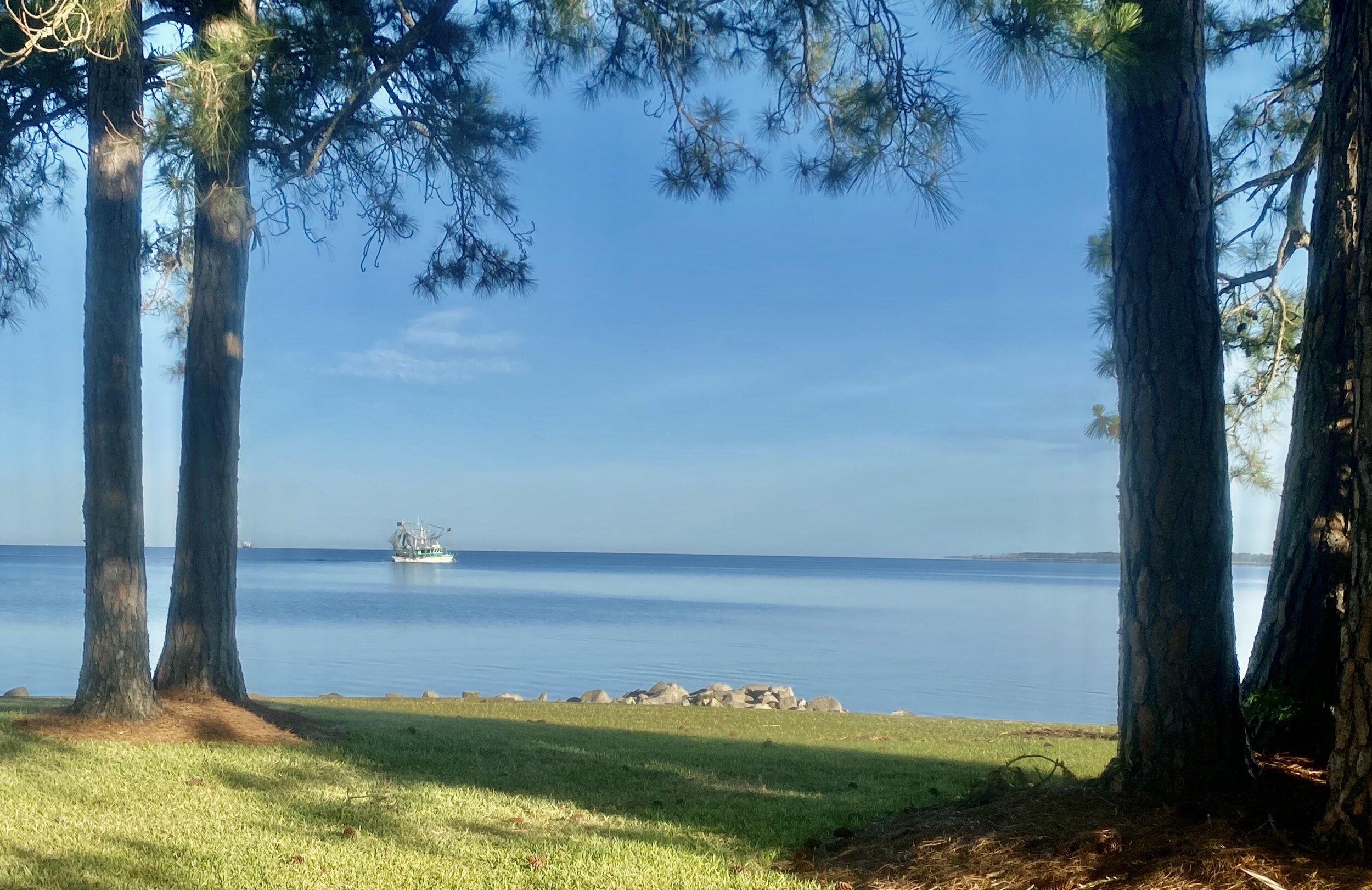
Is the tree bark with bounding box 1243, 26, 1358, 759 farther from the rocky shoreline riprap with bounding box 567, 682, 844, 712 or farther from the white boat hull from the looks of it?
the white boat hull

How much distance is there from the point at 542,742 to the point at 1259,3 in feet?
25.5

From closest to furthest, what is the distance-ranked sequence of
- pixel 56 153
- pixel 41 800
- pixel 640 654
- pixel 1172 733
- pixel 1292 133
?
pixel 1172 733 < pixel 41 800 < pixel 1292 133 < pixel 56 153 < pixel 640 654

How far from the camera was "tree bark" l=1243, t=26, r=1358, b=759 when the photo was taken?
14.1 feet

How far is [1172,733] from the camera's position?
394 centimetres

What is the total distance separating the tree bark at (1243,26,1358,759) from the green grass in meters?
1.75

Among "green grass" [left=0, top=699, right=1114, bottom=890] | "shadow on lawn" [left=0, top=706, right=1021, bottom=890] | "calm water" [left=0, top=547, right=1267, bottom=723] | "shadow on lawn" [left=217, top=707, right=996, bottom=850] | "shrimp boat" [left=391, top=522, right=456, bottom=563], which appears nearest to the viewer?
"green grass" [left=0, top=699, right=1114, bottom=890]

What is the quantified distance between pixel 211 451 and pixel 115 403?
100cm

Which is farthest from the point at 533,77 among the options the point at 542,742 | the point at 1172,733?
the point at 1172,733

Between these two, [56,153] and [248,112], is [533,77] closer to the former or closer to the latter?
[248,112]

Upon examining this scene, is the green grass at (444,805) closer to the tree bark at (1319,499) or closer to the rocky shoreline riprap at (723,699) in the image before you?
the tree bark at (1319,499)

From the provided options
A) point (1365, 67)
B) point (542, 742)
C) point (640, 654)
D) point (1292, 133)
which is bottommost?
point (640, 654)

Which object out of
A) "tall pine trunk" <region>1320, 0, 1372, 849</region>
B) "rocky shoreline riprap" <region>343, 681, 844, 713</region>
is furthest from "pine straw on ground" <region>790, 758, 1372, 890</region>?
"rocky shoreline riprap" <region>343, 681, 844, 713</region>

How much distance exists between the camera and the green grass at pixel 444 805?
3701 mm

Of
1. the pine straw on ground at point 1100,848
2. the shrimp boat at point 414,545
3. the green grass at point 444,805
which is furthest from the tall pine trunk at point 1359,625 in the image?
the shrimp boat at point 414,545
